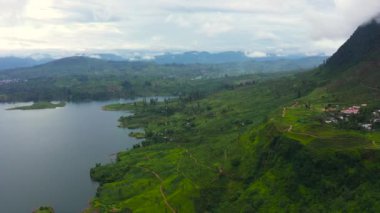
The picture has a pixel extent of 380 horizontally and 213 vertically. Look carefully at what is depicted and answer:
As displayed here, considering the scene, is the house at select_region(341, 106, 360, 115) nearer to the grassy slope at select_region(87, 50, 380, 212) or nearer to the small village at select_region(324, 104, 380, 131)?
the small village at select_region(324, 104, 380, 131)

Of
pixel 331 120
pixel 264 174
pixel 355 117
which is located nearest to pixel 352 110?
pixel 355 117

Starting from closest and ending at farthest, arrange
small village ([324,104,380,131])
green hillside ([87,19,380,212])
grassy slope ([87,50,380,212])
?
grassy slope ([87,50,380,212]) → green hillside ([87,19,380,212]) → small village ([324,104,380,131])

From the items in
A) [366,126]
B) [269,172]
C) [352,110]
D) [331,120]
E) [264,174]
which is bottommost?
[264,174]

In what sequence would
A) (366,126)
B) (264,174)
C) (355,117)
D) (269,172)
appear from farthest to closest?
(355,117), (366,126), (264,174), (269,172)

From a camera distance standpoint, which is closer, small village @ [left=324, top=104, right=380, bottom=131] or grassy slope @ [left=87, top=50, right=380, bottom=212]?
grassy slope @ [left=87, top=50, right=380, bottom=212]

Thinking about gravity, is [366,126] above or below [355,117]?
below

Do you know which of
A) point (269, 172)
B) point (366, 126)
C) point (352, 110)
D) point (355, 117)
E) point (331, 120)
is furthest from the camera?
point (352, 110)

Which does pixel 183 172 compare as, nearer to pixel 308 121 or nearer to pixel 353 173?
pixel 308 121

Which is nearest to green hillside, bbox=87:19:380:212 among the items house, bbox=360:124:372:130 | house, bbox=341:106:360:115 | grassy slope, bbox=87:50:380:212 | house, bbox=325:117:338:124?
grassy slope, bbox=87:50:380:212

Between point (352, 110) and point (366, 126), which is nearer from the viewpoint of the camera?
point (366, 126)

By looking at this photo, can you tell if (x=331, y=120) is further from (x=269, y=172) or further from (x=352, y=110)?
(x=269, y=172)
